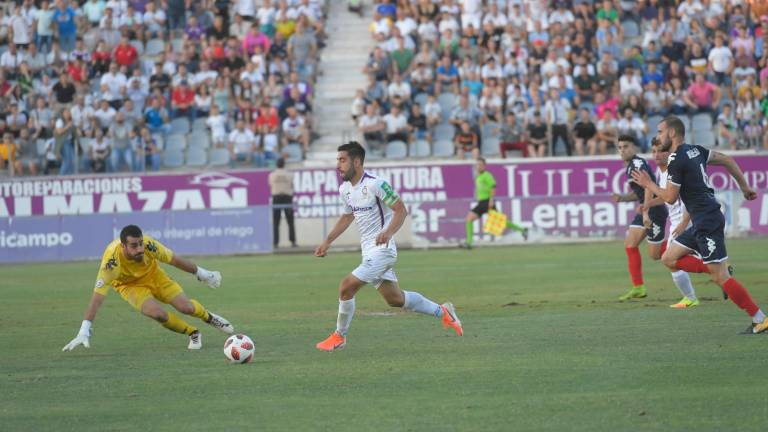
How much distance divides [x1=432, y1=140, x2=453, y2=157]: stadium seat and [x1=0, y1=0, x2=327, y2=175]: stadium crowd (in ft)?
11.7

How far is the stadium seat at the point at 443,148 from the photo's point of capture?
33.3 metres

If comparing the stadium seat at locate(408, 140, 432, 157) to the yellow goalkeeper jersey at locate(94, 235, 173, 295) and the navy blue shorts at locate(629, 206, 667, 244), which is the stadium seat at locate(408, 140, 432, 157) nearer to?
the navy blue shorts at locate(629, 206, 667, 244)

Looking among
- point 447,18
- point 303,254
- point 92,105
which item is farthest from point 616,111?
point 92,105

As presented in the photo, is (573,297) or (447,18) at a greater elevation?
(447,18)

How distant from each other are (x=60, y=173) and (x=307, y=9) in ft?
29.0

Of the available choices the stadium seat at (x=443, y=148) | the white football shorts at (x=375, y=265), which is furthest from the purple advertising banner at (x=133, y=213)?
the white football shorts at (x=375, y=265)

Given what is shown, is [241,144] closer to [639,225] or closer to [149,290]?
[639,225]

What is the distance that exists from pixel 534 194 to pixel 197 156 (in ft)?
30.2

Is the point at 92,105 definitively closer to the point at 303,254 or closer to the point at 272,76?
the point at 272,76

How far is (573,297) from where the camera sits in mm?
18109

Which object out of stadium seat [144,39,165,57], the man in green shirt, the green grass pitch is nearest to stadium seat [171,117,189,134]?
stadium seat [144,39,165,57]

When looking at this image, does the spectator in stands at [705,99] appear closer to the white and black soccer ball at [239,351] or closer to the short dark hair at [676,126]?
the short dark hair at [676,126]

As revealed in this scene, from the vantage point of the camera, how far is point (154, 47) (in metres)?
36.7

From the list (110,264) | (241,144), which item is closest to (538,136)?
(241,144)
